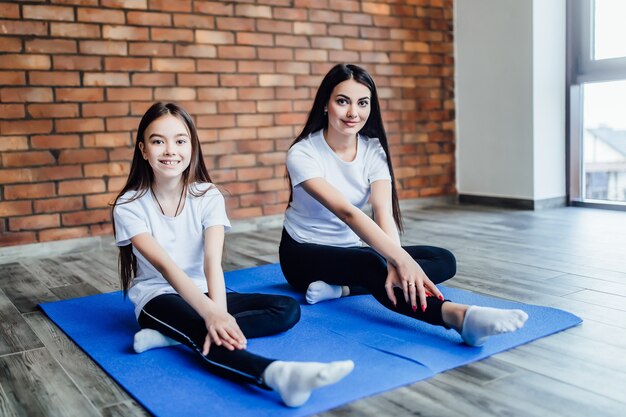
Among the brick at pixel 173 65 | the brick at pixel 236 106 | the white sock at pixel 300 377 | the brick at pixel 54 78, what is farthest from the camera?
the brick at pixel 236 106

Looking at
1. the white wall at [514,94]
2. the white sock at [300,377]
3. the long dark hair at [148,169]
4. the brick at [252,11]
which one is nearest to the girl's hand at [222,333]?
the white sock at [300,377]

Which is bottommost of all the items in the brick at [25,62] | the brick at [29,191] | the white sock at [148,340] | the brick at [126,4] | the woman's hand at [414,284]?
the white sock at [148,340]

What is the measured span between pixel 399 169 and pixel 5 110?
2.59 metres

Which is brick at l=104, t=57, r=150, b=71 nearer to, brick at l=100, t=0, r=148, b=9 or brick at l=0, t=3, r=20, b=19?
brick at l=100, t=0, r=148, b=9

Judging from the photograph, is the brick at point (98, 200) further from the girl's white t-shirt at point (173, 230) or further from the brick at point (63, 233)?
the girl's white t-shirt at point (173, 230)

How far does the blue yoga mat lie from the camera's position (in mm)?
1432

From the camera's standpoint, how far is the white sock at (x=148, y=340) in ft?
5.76

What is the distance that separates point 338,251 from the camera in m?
2.07

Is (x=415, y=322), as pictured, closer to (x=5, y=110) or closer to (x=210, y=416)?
(x=210, y=416)

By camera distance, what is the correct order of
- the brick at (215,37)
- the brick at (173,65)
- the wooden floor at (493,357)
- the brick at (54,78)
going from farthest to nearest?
the brick at (215,37), the brick at (173,65), the brick at (54,78), the wooden floor at (493,357)

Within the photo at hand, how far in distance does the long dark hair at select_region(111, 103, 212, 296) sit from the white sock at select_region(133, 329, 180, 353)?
0.77 feet

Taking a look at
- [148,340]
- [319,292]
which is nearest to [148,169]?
[148,340]

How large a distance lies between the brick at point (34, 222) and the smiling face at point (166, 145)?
A: 73.2 inches

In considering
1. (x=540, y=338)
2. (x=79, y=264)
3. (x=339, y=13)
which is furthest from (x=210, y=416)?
(x=339, y=13)
